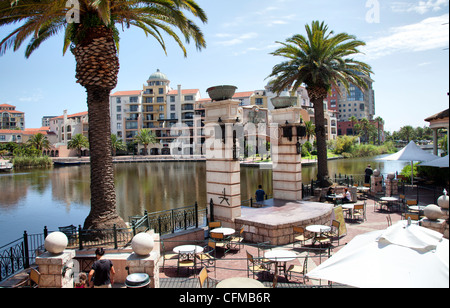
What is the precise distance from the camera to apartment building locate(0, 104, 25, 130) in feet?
461

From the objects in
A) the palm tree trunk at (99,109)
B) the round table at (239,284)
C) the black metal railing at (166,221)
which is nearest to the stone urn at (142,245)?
the round table at (239,284)

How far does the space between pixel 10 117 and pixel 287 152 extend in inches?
6417

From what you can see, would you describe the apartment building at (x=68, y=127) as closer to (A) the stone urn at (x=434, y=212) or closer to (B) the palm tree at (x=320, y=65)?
(B) the palm tree at (x=320, y=65)

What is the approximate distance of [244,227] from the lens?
1262 cm

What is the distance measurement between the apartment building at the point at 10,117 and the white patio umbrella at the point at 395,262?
16456 centimetres

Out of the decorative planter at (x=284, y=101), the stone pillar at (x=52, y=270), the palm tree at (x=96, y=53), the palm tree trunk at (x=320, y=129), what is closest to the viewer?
the stone pillar at (x=52, y=270)

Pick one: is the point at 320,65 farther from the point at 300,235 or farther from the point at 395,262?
the point at 395,262

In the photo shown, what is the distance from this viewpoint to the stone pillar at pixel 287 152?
16.9 m

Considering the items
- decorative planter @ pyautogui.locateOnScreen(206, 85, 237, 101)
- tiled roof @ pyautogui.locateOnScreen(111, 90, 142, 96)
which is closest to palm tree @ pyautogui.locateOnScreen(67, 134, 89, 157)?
tiled roof @ pyautogui.locateOnScreen(111, 90, 142, 96)

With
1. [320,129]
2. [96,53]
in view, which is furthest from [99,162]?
[320,129]

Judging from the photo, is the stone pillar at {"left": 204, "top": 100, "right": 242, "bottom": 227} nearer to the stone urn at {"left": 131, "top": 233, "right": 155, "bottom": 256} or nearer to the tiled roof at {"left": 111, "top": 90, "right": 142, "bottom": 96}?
the stone urn at {"left": 131, "top": 233, "right": 155, "bottom": 256}

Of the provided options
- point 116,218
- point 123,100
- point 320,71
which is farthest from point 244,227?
point 123,100
